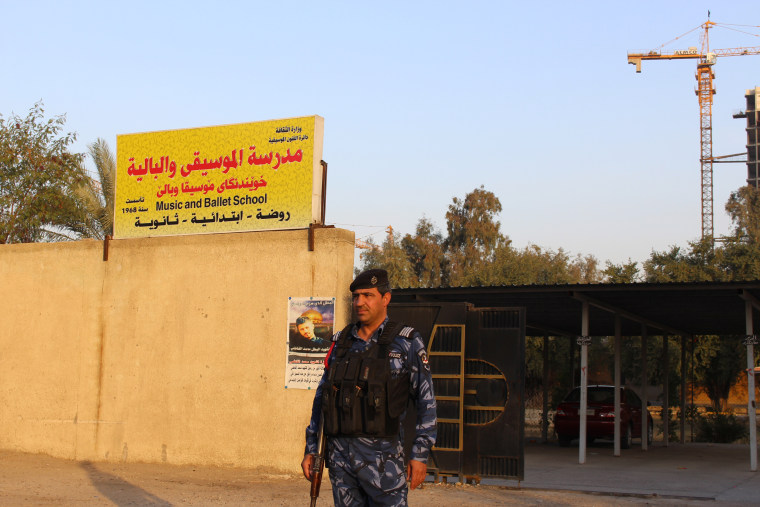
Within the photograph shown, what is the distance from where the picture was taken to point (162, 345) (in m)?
10.9

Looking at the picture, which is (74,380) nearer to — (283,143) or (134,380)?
(134,380)

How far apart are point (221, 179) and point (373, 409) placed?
7.43m

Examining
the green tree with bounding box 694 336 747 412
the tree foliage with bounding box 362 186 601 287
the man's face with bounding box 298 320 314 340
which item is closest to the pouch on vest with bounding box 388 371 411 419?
the man's face with bounding box 298 320 314 340

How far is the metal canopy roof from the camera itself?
12148mm

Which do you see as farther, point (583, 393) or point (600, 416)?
point (600, 416)

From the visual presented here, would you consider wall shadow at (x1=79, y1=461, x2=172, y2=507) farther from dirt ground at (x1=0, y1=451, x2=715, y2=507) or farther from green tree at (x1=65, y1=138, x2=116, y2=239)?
green tree at (x1=65, y1=138, x2=116, y2=239)

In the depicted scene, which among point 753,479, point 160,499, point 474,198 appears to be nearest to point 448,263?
point 474,198

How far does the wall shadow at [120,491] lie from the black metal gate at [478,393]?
3.10 metres

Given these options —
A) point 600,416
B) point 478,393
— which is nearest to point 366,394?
point 478,393

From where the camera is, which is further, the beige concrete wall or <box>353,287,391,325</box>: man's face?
the beige concrete wall

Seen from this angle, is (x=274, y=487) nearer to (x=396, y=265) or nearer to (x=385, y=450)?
(x=385, y=450)

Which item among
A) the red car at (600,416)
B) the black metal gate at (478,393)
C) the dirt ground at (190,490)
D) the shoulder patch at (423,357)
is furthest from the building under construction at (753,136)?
the shoulder patch at (423,357)

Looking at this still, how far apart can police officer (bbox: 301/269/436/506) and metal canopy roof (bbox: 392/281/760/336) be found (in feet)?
24.8

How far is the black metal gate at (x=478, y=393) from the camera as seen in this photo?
9672 millimetres
